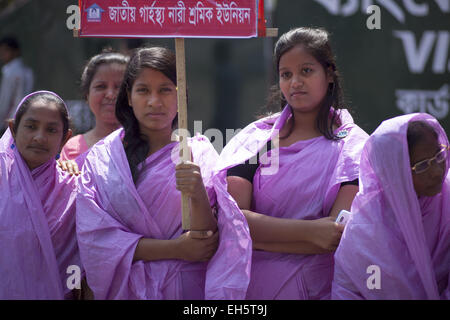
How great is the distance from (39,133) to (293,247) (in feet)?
4.55

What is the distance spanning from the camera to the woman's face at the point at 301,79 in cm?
306

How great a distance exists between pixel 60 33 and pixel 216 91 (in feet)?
7.60

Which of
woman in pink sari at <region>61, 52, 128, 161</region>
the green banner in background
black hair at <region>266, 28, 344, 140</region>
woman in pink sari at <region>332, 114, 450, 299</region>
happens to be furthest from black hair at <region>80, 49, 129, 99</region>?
the green banner in background

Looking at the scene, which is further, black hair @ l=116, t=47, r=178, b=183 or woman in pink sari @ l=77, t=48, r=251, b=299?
black hair @ l=116, t=47, r=178, b=183

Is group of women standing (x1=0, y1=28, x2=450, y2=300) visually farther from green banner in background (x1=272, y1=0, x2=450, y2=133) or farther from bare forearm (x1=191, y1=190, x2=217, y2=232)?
green banner in background (x1=272, y1=0, x2=450, y2=133)

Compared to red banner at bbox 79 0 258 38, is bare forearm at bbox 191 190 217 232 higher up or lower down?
lower down

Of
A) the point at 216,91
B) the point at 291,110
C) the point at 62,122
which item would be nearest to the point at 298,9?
the point at 216,91

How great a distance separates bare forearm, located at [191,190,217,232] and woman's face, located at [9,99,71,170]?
0.85 meters

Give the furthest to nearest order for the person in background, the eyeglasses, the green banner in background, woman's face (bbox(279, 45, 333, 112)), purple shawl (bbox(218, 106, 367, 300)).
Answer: the person in background
the green banner in background
woman's face (bbox(279, 45, 333, 112))
purple shawl (bbox(218, 106, 367, 300))
the eyeglasses

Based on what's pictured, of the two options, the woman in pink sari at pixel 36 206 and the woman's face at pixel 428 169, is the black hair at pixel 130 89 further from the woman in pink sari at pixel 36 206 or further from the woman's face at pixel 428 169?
the woman's face at pixel 428 169

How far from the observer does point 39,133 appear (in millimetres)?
3084

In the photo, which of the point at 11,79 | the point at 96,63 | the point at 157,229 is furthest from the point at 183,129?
the point at 11,79

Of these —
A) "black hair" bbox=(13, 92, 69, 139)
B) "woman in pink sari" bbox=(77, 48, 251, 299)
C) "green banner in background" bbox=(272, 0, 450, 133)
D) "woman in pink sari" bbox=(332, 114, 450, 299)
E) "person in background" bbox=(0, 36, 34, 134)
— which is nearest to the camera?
"woman in pink sari" bbox=(332, 114, 450, 299)

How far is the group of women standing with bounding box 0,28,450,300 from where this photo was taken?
2629 millimetres
